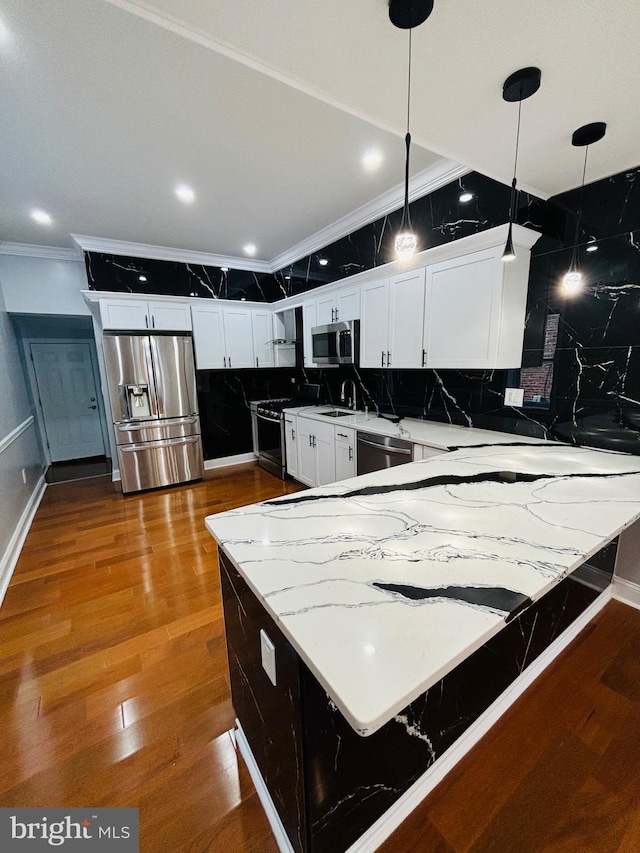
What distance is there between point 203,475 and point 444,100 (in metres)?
4.19

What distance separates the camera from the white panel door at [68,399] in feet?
16.6

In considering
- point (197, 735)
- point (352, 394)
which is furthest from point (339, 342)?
point (197, 735)

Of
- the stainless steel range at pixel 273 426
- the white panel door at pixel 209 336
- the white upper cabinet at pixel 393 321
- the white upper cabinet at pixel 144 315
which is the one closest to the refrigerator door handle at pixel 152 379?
the white upper cabinet at pixel 144 315

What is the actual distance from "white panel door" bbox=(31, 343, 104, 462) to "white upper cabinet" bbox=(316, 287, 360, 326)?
4039 mm

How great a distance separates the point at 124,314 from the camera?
381 cm

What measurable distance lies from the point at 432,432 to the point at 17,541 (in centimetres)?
360

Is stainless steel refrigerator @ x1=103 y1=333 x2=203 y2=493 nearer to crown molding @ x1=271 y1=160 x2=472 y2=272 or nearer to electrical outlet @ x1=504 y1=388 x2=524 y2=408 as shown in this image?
crown molding @ x1=271 y1=160 x2=472 y2=272

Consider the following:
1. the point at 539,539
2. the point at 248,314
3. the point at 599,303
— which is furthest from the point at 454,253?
the point at 248,314

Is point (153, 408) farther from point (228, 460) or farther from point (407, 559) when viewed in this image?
point (407, 559)

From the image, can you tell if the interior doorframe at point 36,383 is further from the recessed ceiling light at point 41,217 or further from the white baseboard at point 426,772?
the white baseboard at point 426,772

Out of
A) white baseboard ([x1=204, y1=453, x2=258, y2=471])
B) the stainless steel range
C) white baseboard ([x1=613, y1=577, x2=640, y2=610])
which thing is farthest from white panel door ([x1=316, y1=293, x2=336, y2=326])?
white baseboard ([x1=613, y1=577, x2=640, y2=610])

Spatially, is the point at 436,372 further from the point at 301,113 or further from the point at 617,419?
the point at 301,113

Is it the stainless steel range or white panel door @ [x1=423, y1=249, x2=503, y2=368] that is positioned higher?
white panel door @ [x1=423, y1=249, x2=503, y2=368]

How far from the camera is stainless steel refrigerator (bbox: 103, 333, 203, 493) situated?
12.2 feet
